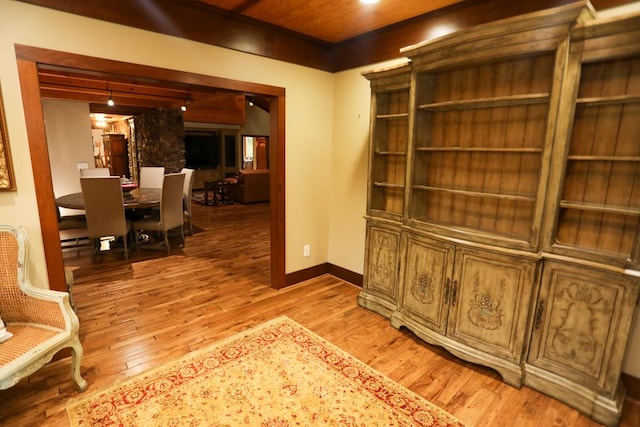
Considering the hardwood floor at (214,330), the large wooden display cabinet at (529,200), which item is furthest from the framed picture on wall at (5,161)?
the large wooden display cabinet at (529,200)

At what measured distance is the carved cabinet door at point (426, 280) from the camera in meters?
2.45

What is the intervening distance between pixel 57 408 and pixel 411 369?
2217 millimetres

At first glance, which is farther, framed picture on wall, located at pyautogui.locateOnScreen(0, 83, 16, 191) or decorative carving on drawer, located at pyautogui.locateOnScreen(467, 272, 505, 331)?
decorative carving on drawer, located at pyautogui.locateOnScreen(467, 272, 505, 331)

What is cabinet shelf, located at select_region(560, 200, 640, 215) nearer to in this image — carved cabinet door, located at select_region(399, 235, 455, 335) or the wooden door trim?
carved cabinet door, located at select_region(399, 235, 455, 335)

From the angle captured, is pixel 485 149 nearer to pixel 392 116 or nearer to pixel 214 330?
pixel 392 116

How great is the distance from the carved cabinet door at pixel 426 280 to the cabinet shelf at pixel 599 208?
73 centimetres

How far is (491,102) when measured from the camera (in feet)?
7.23

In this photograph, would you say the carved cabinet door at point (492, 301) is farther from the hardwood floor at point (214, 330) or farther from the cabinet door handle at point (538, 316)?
the hardwood floor at point (214, 330)

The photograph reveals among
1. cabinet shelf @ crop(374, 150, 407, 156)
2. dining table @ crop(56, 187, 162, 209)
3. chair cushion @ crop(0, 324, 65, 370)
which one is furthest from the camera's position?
dining table @ crop(56, 187, 162, 209)

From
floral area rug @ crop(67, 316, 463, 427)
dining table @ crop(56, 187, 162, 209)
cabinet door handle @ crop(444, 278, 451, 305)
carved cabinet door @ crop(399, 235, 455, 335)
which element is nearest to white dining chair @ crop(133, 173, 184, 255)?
dining table @ crop(56, 187, 162, 209)

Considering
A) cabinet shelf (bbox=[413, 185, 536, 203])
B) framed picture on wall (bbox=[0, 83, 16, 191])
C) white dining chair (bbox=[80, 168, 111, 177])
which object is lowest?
white dining chair (bbox=[80, 168, 111, 177])

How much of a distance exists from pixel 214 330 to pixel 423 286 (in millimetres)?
1783

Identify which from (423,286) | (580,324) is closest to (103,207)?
(423,286)

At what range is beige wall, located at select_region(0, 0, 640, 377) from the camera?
2.01m
